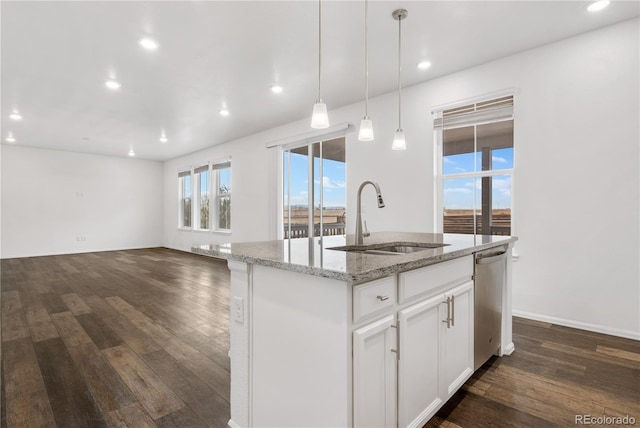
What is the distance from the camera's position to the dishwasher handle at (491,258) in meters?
2.11

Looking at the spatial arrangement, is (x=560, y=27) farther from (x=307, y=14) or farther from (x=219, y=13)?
(x=219, y=13)

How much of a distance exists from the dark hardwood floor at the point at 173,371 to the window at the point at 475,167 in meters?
1.16

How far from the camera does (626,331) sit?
9.41 ft

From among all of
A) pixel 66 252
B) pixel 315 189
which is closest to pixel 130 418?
pixel 315 189

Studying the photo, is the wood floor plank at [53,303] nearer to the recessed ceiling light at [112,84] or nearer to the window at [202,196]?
the recessed ceiling light at [112,84]

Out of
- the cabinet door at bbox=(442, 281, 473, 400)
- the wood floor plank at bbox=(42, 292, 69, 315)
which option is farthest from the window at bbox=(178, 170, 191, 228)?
the cabinet door at bbox=(442, 281, 473, 400)

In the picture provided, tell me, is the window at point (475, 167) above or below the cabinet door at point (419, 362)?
above

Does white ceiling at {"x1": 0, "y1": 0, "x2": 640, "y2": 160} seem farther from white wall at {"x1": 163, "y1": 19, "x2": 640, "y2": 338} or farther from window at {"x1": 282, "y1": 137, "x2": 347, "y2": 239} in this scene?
window at {"x1": 282, "y1": 137, "x2": 347, "y2": 239}

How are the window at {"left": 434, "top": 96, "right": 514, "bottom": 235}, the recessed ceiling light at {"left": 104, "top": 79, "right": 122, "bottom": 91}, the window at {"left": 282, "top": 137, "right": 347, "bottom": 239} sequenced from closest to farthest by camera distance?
1. the window at {"left": 434, "top": 96, "right": 514, "bottom": 235}
2. the recessed ceiling light at {"left": 104, "top": 79, "right": 122, "bottom": 91}
3. the window at {"left": 282, "top": 137, "right": 347, "bottom": 239}

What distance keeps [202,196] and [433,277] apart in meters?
8.00

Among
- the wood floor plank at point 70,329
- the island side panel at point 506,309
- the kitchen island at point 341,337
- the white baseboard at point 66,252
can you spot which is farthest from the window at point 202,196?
the island side panel at point 506,309

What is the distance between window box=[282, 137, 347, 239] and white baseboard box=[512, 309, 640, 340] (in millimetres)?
2784

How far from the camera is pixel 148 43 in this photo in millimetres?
3158

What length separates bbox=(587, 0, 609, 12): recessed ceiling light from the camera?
8.44 ft
